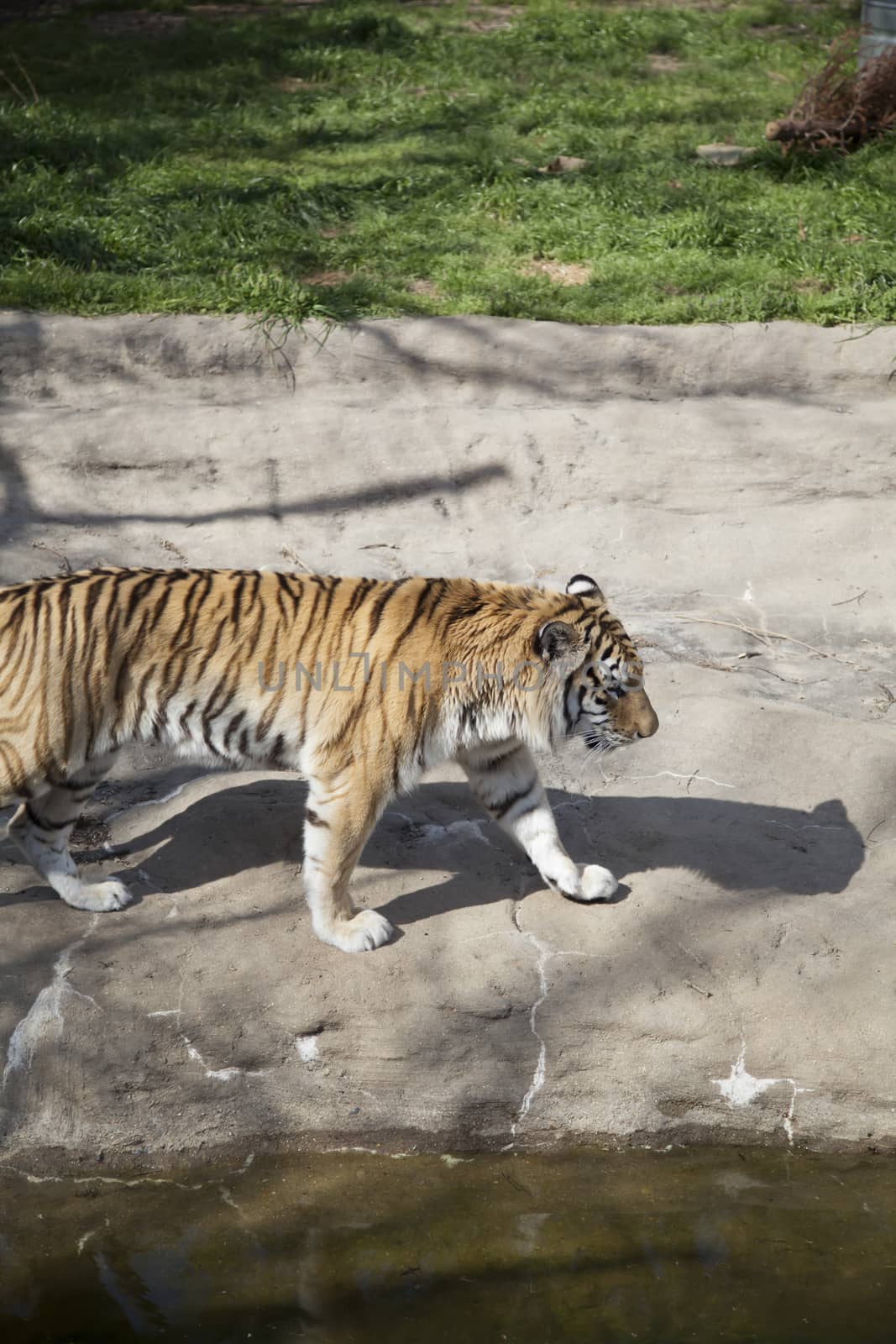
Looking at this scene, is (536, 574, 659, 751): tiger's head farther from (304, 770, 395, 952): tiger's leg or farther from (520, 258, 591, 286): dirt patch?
(520, 258, 591, 286): dirt patch

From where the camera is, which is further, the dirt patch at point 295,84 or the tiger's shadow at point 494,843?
the dirt patch at point 295,84

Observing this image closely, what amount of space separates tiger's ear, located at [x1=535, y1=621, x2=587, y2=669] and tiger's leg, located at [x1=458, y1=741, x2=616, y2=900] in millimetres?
326

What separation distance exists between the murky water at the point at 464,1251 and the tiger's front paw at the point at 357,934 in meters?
0.55

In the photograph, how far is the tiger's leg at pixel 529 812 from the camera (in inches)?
157

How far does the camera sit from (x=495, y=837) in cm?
438

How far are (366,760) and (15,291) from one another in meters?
4.28

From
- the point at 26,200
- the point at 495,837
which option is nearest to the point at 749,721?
the point at 495,837

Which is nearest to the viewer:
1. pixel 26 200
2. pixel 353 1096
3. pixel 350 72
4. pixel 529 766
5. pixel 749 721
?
pixel 353 1096

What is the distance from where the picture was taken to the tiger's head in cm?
381

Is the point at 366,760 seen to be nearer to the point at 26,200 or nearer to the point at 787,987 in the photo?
the point at 787,987

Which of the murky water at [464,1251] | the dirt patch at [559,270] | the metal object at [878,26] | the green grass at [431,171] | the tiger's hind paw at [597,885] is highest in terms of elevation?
the metal object at [878,26]

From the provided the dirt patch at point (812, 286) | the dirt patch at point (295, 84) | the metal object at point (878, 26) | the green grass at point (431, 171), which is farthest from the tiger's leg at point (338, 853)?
the dirt patch at point (295, 84)

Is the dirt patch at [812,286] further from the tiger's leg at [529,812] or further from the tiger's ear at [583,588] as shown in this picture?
the tiger's leg at [529,812]

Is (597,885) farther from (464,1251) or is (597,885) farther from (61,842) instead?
(61,842)
